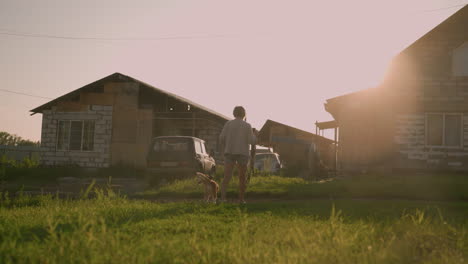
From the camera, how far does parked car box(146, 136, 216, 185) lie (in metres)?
14.7

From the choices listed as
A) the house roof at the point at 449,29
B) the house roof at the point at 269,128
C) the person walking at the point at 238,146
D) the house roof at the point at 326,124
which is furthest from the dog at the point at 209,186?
the house roof at the point at 269,128

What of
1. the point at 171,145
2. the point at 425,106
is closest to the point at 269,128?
the point at 425,106

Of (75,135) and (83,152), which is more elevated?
(75,135)

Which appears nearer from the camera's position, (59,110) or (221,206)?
(221,206)

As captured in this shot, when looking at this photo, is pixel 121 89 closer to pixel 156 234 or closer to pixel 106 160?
pixel 106 160

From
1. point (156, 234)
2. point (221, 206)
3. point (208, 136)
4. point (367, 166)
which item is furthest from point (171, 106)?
point (156, 234)

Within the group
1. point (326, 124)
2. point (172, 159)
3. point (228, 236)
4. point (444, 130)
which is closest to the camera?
point (228, 236)

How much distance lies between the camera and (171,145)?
1493cm

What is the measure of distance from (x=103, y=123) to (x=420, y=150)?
15.0 meters

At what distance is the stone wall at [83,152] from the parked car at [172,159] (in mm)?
8463

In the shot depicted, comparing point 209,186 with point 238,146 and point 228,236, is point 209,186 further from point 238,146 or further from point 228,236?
point 228,236

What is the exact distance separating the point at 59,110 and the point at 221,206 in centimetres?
1799

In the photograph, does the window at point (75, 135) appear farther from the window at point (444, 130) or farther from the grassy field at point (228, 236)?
the window at point (444, 130)

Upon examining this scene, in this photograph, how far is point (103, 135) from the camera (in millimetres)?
22656
